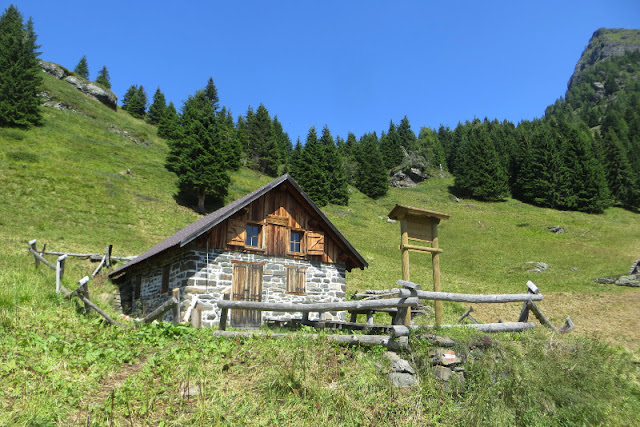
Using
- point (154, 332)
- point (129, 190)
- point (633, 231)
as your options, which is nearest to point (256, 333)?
point (154, 332)

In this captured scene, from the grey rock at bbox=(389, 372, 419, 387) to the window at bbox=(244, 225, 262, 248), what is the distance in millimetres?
11757

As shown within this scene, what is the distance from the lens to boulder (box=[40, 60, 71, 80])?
78.3m

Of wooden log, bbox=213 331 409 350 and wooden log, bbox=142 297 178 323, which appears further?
wooden log, bbox=142 297 178 323

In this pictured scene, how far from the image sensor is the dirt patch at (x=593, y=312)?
16.5 meters

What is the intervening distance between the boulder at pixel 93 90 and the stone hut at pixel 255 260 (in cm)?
7231

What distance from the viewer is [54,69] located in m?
78.9

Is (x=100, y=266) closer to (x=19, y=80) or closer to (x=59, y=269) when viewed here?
(x=59, y=269)

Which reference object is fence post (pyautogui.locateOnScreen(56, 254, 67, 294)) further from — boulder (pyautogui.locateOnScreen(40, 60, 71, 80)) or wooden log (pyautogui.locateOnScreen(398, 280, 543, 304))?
boulder (pyautogui.locateOnScreen(40, 60, 71, 80))

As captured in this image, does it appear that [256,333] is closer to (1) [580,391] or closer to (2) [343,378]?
(2) [343,378]

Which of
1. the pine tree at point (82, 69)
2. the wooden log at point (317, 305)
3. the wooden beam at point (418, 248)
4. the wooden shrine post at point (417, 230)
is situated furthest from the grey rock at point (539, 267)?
the pine tree at point (82, 69)

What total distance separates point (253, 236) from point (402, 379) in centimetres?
1207

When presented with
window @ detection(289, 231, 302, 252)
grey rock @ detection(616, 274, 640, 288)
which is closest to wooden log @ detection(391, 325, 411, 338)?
window @ detection(289, 231, 302, 252)

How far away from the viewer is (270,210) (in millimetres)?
19109

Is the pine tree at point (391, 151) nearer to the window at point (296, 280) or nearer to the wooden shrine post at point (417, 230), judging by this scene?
the window at point (296, 280)
